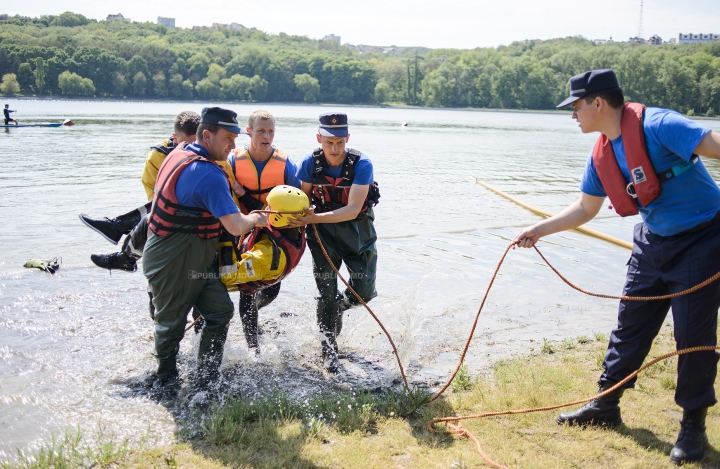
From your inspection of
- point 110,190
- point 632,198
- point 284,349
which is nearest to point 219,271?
point 284,349

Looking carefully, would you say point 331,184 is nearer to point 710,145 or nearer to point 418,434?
point 418,434

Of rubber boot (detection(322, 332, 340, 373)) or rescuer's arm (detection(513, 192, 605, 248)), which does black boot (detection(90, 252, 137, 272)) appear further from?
rescuer's arm (detection(513, 192, 605, 248))

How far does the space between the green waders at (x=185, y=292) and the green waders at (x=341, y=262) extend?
1154 millimetres

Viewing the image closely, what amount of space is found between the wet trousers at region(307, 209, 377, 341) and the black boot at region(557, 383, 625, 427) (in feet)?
7.92

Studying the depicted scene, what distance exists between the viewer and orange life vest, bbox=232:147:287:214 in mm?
6289

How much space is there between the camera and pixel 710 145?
3943 millimetres

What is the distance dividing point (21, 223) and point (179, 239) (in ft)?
36.2

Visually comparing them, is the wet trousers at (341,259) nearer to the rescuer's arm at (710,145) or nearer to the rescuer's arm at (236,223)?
the rescuer's arm at (236,223)

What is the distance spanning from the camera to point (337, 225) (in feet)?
20.8

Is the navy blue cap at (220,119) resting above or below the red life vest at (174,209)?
above

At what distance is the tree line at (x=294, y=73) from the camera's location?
378ft

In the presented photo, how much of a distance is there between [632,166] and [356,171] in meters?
2.64

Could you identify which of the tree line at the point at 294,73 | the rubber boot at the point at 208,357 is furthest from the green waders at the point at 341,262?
the tree line at the point at 294,73

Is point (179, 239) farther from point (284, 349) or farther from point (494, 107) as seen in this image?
point (494, 107)
